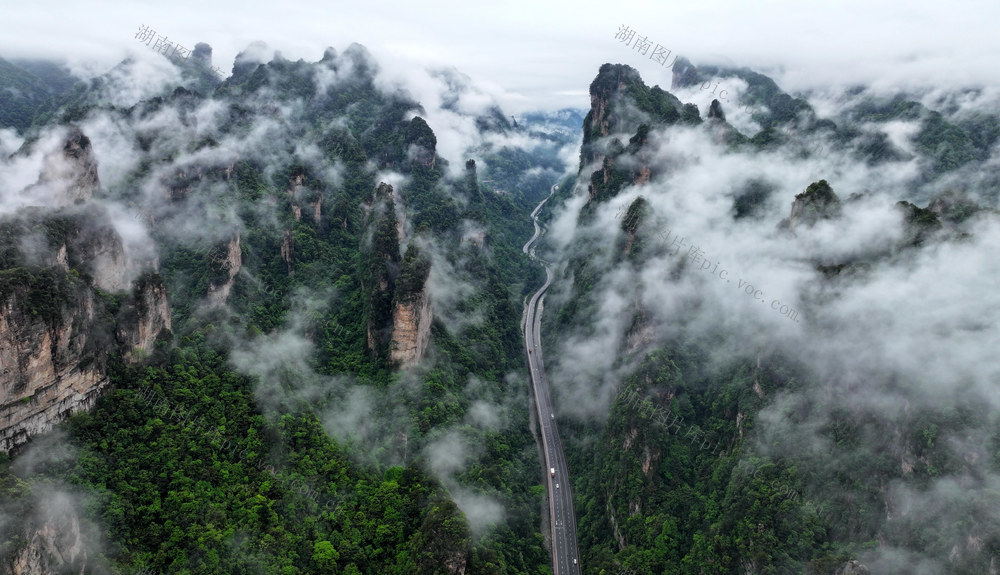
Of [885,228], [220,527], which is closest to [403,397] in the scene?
[220,527]

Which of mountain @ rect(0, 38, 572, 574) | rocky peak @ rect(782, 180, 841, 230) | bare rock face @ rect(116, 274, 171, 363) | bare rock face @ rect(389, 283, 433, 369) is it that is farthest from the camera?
rocky peak @ rect(782, 180, 841, 230)

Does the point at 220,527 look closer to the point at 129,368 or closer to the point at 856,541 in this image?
the point at 129,368

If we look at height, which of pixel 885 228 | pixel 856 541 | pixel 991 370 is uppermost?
pixel 885 228

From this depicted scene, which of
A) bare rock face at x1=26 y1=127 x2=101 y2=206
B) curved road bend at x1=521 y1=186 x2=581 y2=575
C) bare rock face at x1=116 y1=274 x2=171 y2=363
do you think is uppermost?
bare rock face at x1=26 y1=127 x2=101 y2=206

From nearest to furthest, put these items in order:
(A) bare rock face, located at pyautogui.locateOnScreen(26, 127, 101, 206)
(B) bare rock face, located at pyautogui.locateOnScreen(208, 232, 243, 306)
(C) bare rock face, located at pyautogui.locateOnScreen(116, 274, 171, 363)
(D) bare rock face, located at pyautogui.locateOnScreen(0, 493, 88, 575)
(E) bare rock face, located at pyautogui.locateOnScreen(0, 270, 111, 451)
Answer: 1. (D) bare rock face, located at pyautogui.locateOnScreen(0, 493, 88, 575)
2. (E) bare rock face, located at pyautogui.locateOnScreen(0, 270, 111, 451)
3. (C) bare rock face, located at pyautogui.locateOnScreen(116, 274, 171, 363)
4. (A) bare rock face, located at pyautogui.locateOnScreen(26, 127, 101, 206)
5. (B) bare rock face, located at pyautogui.locateOnScreen(208, 232, 243, 306)

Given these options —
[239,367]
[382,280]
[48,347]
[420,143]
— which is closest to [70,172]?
[239,367]

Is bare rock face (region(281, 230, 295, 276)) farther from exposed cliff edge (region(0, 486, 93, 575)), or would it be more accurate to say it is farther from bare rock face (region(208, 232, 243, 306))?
exposed cliff edge (region(0, 486, 93, 575))

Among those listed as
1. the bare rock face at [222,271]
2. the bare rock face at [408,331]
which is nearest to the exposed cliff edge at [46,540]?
the bare rock face at [222,271]

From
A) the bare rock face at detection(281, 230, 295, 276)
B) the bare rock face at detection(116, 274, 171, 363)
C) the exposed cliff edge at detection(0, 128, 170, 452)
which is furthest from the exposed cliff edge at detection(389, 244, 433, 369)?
the bare rock face at detection(116, 274, 171, 363)

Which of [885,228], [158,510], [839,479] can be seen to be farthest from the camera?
[885,228]
